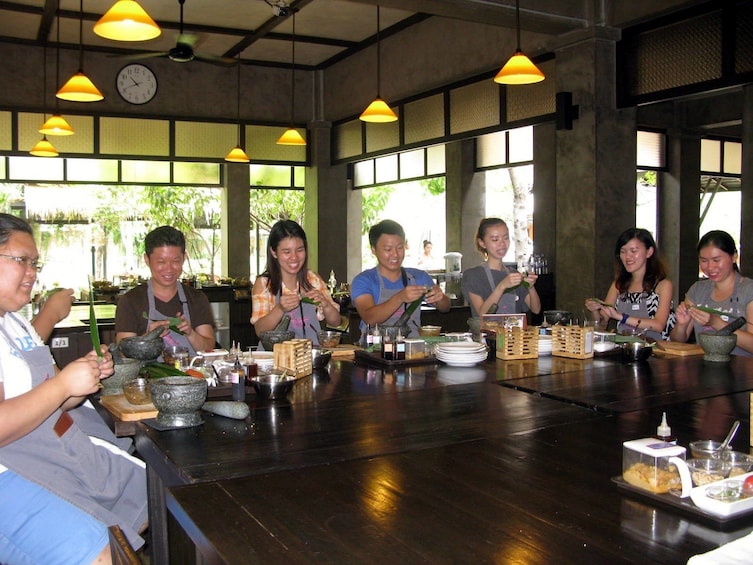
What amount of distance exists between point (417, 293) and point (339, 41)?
288 inches

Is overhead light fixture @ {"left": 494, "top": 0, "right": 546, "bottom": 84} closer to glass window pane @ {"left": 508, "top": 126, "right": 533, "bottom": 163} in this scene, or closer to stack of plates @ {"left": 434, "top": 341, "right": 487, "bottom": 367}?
stack of plates @ {"left": 434, "top": 341, "right": 487, "bottom": 367}

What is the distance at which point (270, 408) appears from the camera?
104 inches

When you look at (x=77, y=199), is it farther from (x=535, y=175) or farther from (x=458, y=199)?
(x=535, y=175)

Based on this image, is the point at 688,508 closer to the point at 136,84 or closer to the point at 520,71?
the point at 520,71

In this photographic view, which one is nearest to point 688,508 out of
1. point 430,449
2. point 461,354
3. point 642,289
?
point 430,449

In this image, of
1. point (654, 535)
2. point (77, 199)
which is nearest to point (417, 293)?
point (654, 535)

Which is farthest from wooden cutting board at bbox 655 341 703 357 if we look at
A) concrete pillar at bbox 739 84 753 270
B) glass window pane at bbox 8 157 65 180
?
glass window pane at bbox 8 157 65 180

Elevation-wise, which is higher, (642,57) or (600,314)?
(642,57)

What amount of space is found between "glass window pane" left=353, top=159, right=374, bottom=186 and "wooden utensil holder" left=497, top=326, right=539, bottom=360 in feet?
29.9

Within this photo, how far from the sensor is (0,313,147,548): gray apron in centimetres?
213

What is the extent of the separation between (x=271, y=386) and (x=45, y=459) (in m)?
0.84

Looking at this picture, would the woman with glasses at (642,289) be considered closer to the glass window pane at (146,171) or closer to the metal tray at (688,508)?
the metal tray at (688,508)

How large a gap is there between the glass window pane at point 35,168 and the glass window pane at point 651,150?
8.45 m

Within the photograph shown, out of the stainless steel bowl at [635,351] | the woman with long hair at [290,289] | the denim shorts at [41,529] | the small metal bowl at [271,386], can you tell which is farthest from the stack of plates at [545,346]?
the denim shorts at [41,529]
